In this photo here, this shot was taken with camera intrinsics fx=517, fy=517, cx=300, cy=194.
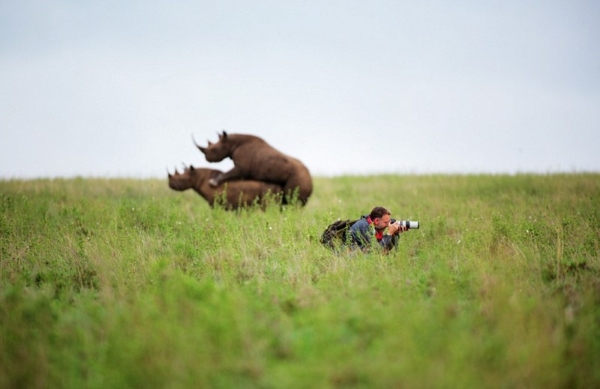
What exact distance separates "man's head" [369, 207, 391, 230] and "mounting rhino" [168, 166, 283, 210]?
11.5 ft

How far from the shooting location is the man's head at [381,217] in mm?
7129

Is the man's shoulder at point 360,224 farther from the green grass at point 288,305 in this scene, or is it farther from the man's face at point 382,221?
the green grass at point 288,305

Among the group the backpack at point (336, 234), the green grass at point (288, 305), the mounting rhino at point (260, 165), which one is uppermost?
the mounting rhino at point (260, 165)

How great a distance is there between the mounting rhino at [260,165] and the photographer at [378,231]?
12.3 feet

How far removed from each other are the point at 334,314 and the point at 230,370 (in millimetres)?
953

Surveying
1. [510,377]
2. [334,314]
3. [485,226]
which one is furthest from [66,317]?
[485,226]

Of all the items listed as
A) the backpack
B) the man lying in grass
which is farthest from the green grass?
the man lying in grass

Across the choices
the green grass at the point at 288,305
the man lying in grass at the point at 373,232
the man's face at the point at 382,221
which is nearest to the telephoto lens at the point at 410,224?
the man lying in grass at the point at 373,232

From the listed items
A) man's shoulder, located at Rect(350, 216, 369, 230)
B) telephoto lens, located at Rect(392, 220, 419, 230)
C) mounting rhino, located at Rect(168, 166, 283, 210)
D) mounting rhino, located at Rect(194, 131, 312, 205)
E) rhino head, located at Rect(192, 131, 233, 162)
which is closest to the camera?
telephoto lens, located at Rect(392, 220, 419, 230)

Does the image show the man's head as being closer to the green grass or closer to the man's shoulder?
the man's shoulder

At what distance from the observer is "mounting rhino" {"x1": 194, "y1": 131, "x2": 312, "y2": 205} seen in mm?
11250

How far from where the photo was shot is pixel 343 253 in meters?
6.84

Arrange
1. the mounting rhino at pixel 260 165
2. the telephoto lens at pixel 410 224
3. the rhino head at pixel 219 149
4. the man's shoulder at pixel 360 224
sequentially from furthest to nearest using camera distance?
1. the rhino head at pixel 219 149
2. the mounting rhino at pixel 260 165
3. the man's shoulder at pixel 360 224
4. the telephoto lens at pixel 410 224

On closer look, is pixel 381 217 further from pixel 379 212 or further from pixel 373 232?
pixel 373 232
